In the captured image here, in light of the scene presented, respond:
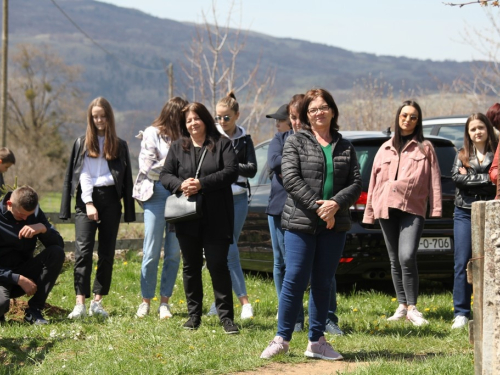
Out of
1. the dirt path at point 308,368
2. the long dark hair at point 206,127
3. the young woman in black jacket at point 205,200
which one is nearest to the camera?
the dirt path at point 308,368

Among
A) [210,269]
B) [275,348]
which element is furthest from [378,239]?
[275,348]

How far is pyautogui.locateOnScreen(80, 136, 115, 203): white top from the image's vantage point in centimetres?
773

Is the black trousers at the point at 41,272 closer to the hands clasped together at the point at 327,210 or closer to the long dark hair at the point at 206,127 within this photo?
the long dark hair at the point at 206,127

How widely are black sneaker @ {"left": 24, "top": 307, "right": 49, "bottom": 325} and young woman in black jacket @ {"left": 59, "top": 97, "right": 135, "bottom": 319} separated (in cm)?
36

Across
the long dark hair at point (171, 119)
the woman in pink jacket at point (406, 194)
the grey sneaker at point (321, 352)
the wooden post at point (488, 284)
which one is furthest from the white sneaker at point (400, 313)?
the wooden post at point (488, 284)

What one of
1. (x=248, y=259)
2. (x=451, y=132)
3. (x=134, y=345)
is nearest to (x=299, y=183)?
(x=134, y=345)

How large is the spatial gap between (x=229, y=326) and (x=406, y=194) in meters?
1.95

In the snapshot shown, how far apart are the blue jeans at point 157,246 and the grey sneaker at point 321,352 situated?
6.99 feet

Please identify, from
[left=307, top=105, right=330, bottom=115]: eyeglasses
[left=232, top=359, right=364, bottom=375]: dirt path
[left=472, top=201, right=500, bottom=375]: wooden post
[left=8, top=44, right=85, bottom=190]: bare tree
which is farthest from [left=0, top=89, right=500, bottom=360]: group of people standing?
[left=8, top=44, right=85, bottom=190]: bare tree

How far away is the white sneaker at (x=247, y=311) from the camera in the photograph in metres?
7.68

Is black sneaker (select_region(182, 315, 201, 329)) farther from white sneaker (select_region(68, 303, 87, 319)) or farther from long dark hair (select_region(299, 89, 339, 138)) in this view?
long dark hair (select_region(299, 89, 339, 138))

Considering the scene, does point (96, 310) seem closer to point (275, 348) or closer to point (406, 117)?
point (275, 348)

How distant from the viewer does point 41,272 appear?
24.8 feet

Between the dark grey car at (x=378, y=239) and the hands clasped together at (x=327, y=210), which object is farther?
the dark grey car at (x=378, y=239)
